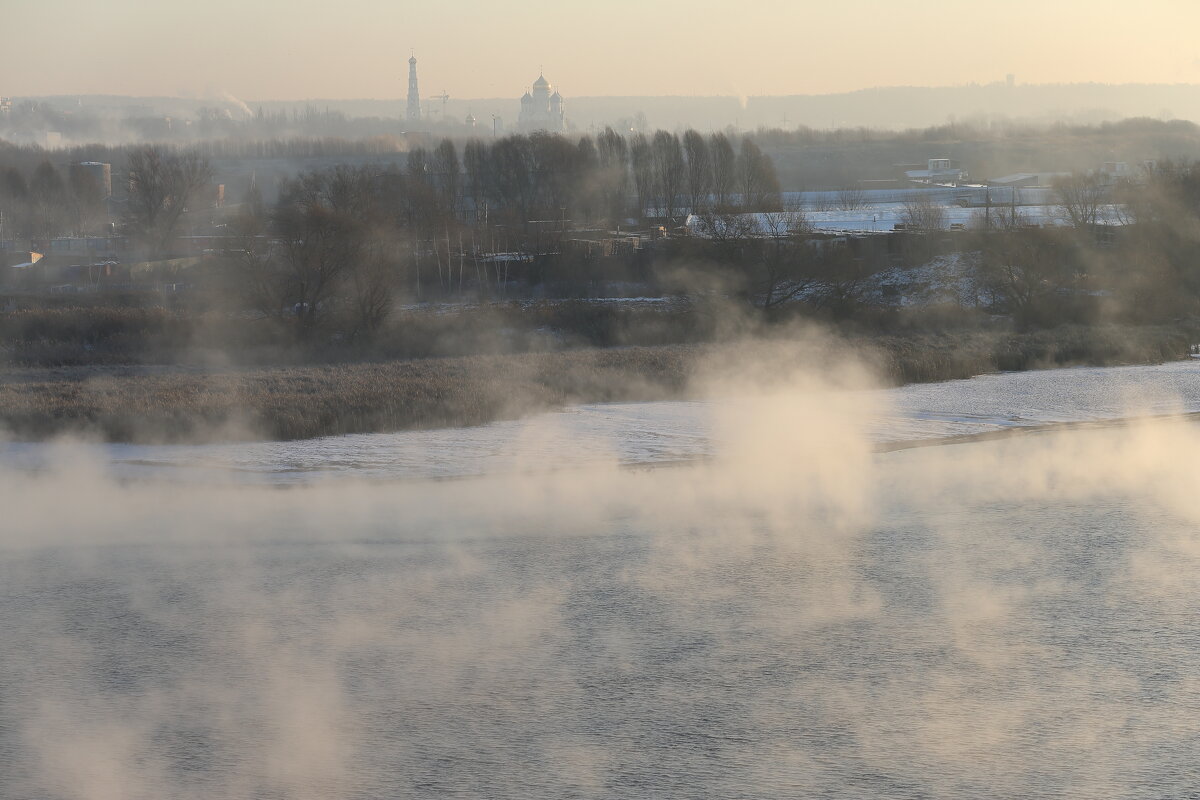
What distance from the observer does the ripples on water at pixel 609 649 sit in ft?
14.3

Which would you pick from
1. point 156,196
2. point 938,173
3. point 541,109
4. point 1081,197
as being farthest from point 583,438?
point 541,109

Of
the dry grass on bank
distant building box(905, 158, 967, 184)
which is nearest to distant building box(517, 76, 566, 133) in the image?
distant building box(905, 158, 967, 184)

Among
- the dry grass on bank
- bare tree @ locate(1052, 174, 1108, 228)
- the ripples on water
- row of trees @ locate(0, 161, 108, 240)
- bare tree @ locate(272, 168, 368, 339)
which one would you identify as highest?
row of trees @ locate(0, 161, 108, 240)

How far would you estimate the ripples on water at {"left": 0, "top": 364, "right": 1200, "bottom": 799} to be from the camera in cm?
437

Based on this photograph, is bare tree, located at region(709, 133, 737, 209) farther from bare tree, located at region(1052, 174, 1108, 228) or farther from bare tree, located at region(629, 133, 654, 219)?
bare tree, located at region(1052, 174, 1108, 228)

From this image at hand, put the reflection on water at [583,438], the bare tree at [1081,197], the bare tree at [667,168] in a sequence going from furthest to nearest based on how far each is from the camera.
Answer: the bare tree at [667,168]
the bare tree at [1081,197]
the reflection on water at [583,438]

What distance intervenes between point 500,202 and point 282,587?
46.7m

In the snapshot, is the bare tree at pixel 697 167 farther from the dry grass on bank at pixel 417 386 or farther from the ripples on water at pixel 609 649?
the ripples on water at pixel 609 649

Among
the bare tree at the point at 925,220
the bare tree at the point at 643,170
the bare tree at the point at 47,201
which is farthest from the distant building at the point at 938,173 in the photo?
the bare tree at the point at 47,201

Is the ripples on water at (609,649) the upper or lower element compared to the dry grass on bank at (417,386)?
lower

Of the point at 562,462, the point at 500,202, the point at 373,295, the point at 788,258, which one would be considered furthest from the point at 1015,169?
the point at 562,462

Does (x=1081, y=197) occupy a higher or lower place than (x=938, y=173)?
lower

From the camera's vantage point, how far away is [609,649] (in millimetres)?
5551

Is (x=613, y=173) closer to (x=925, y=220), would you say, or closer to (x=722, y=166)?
(x=722, y=166)
